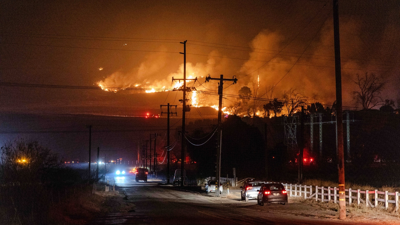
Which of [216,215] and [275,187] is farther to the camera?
[275,187]

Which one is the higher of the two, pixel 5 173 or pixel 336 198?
pixel 5 173

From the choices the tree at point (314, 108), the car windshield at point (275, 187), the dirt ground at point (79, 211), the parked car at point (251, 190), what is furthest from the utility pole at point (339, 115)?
the tree at point (314, 108)

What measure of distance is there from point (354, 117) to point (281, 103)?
66.4ft

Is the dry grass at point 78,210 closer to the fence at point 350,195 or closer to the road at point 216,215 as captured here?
the road at point 216,215

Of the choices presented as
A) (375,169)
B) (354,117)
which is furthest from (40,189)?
(354,117)

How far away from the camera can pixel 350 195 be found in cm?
2680

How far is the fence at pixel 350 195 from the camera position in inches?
925

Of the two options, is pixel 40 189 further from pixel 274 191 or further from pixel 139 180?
pixel 139 180

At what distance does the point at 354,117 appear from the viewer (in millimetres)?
81375

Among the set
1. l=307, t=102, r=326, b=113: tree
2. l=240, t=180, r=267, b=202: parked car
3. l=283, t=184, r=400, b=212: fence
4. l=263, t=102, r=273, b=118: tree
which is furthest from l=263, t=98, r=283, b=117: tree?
l=240, t=180, r=267, b=202: parked car

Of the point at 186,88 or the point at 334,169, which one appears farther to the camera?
the point at 334,169

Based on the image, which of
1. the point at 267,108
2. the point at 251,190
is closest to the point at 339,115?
the point at 251,190

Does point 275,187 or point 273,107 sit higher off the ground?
point 273,107

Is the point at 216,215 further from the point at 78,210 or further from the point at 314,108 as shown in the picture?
the point at 314,108
